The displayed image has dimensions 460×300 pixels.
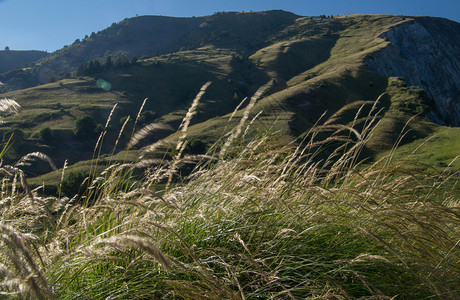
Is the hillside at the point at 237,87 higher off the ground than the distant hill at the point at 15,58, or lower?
lower

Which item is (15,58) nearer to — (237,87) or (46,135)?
(237,87)

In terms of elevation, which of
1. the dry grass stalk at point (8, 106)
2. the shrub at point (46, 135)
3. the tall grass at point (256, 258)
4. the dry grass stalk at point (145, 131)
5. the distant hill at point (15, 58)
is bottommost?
the shrub at point (46, 135)

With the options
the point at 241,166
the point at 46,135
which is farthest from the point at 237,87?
the point at 241,166

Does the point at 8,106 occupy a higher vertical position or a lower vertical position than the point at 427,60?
lower

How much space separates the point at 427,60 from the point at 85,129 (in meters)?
98.1

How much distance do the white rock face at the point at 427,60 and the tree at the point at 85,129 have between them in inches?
2375

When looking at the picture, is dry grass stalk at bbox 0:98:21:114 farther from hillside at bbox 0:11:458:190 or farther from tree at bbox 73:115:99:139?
tree at bbox 73:115:99:139

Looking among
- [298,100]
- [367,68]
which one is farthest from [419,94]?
[367,68]

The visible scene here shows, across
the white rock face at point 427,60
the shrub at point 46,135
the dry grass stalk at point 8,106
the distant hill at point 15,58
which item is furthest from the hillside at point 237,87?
the distant hill at point 15,58

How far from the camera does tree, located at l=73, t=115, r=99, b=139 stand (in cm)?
5241

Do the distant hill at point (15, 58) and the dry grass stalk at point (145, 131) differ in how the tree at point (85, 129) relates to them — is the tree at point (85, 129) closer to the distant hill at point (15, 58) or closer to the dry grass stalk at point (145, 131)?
the dry grass stalk at point (145, 131)

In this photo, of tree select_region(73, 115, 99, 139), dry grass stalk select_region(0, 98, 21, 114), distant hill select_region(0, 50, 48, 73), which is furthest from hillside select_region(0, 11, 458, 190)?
distant hill select_region(0, 50, 48, 73)

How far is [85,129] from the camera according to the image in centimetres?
5272

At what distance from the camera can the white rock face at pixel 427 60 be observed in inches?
3184
